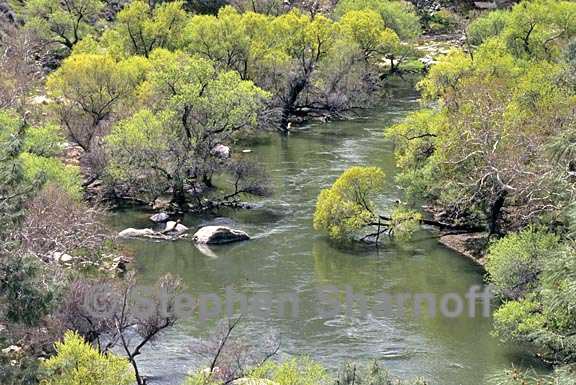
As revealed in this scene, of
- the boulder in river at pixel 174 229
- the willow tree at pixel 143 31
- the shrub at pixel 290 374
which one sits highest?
the willow tree at pixel 143 31

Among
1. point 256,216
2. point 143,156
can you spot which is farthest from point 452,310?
point 143,156

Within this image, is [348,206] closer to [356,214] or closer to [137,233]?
[356,214]

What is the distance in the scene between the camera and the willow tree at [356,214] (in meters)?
42.2

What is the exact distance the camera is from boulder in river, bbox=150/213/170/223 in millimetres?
45562

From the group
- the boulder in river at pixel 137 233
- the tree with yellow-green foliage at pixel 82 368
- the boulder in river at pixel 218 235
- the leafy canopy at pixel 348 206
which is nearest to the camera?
the tree with yellow-green foliage at pixel 82 368

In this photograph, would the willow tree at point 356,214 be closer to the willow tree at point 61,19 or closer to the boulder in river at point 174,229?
the boulder in river at point 174,229

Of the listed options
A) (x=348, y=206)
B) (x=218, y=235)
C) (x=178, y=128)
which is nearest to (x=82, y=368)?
(x=218, y=235)

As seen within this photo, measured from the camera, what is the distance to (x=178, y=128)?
4816 centimetres

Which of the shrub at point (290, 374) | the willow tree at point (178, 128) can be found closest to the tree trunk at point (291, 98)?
the willow tree at point (178, 128)

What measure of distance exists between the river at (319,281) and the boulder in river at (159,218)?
1.97 ft

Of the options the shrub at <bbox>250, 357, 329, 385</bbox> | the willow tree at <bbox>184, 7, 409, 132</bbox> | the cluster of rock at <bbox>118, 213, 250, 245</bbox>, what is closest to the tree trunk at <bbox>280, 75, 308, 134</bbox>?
the willow tree at <bbox>184, 7, 409, 132</bbox>

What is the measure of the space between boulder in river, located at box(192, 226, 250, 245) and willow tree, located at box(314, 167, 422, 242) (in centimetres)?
395

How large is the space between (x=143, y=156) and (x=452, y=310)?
19692 millimetres

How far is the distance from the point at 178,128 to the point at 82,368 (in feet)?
87.5
